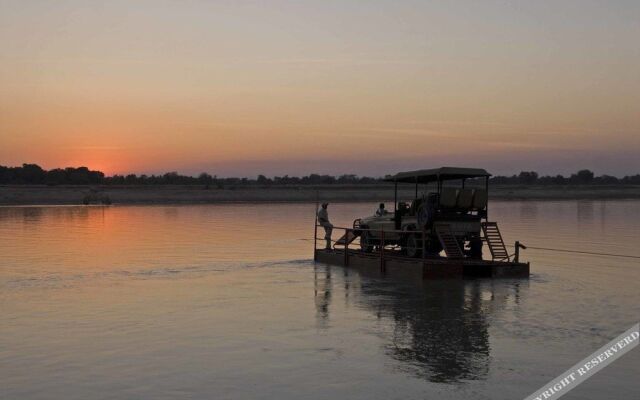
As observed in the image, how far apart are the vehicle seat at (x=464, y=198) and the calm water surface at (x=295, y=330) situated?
108 inches

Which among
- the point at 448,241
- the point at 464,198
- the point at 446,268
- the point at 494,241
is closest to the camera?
A: the point at 446,268

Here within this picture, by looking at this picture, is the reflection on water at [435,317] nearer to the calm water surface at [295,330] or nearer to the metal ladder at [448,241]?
the calm water surface at [295,330]

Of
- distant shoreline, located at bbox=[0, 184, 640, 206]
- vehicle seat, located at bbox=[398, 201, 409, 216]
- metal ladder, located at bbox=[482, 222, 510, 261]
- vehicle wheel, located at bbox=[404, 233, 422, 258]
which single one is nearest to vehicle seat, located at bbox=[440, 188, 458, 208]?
metal ladder, located at bbox=[482, 222, 510, 261]

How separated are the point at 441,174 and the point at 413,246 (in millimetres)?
2348

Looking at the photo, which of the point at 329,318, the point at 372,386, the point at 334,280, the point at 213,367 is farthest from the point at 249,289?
the point at 372,386

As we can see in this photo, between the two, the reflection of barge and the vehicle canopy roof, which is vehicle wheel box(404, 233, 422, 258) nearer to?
the reflection of barge

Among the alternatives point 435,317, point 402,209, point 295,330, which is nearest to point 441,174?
point 402,209

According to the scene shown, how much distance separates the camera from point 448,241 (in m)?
21.8

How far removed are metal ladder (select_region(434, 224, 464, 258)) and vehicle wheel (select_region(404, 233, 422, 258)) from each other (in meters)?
0.89

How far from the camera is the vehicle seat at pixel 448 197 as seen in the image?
72.0 feet

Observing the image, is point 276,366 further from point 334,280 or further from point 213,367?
point 334,280

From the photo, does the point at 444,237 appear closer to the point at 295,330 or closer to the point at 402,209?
the point at 402,209

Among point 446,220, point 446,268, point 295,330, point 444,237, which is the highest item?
point 446,220

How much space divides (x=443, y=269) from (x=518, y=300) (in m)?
3.87
